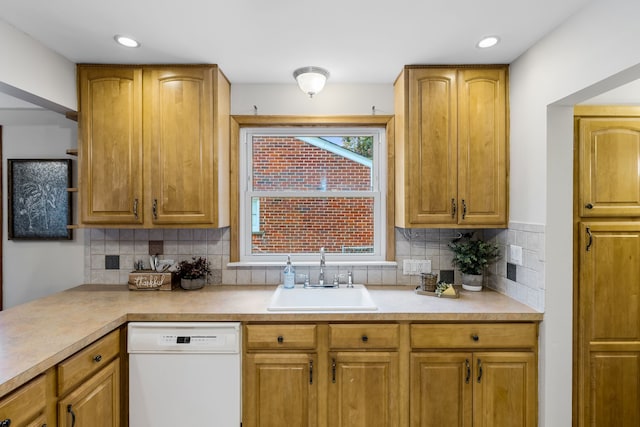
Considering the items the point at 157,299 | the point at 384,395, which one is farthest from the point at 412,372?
the point at 157,299

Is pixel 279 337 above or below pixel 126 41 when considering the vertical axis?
below

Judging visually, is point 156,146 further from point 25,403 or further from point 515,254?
point 515,254

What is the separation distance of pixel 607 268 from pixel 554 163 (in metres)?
0.71

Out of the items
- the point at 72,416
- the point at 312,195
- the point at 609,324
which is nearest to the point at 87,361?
the point at 72,416

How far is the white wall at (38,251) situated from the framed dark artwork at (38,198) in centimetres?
5

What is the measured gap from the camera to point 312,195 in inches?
101

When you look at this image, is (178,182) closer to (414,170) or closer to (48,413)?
(48,413)

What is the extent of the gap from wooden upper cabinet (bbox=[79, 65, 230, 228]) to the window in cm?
44

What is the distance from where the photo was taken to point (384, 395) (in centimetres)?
185

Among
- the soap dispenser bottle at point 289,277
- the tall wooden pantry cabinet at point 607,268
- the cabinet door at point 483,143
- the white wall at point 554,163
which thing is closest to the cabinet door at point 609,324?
the tall wooden pantry cabinet at point 607,268

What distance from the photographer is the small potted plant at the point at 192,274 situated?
2.31m

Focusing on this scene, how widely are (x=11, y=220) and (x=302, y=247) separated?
2.11 metres

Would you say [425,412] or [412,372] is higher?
[412,372]

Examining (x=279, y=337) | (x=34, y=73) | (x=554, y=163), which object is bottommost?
(x=279, y=337)
